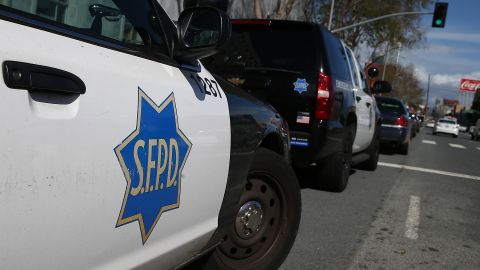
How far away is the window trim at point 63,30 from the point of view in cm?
147

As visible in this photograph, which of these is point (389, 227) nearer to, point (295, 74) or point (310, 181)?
point (295, 74)

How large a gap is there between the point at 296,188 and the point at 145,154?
5.50ft

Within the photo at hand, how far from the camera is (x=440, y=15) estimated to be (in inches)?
916

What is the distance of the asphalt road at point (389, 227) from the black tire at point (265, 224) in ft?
1.15

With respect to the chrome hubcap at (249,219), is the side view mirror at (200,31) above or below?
above

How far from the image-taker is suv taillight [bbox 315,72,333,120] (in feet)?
17.0

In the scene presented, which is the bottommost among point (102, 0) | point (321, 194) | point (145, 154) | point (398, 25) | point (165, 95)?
point (321, 194)

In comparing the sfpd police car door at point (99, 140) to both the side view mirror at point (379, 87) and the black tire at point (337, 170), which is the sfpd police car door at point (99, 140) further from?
the side view mirror at point (379, 87)

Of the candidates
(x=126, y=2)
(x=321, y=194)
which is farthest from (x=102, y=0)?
(x=321, y=194)

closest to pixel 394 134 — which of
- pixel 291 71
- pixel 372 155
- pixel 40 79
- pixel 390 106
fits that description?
pixel 390 106

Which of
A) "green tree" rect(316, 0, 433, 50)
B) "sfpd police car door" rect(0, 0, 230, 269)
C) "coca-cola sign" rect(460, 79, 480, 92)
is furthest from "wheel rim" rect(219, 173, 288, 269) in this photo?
"coca-cola sign" rect(460, 79, 480, 92)

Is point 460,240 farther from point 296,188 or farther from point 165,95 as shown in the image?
point 165,95

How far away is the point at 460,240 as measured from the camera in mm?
4516

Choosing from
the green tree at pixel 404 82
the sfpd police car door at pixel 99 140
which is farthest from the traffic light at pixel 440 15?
the green tree at pixel 404 82
